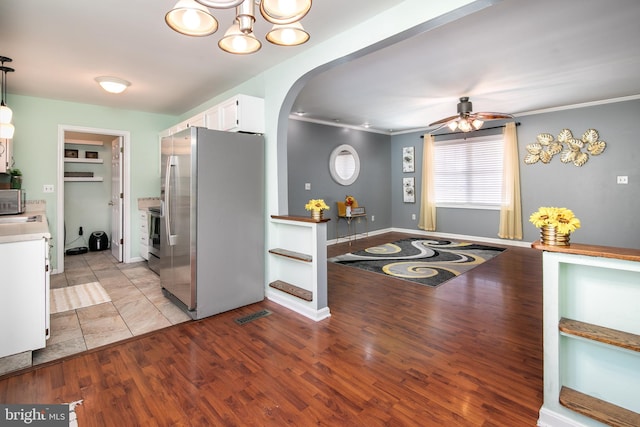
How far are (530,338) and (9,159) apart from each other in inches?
232

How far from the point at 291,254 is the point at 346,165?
4.37 meters

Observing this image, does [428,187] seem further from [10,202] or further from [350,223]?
[10,202]

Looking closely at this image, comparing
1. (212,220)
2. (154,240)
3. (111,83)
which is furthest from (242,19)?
(154,240)

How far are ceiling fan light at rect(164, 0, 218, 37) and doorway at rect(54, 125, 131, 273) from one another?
14.4 ft

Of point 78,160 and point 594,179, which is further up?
point 78,160

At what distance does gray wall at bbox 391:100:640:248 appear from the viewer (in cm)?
500

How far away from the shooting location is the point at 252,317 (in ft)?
9.78

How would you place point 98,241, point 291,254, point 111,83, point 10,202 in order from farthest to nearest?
point 98,241, point 10,202, point 111,83, point 291,254

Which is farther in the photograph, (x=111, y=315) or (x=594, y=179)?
(x=594, y=179)

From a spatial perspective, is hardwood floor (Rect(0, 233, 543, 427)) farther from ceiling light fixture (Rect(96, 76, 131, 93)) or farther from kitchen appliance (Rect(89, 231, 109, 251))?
kitchen appliance (Rect(89, 231, 109, 251))

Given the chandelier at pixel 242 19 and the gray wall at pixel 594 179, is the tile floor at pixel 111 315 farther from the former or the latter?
the gray wall at pixel 594 179

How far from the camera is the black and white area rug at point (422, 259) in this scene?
4.33 metres

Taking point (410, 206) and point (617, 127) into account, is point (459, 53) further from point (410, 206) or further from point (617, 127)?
point (410, 206)

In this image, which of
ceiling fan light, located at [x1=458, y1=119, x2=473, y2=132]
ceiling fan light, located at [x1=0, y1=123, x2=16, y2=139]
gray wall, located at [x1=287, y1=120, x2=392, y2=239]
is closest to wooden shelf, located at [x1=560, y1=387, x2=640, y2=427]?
ceiling fan light, located at [x1=458, y1=119, x2=473, y2=132]
